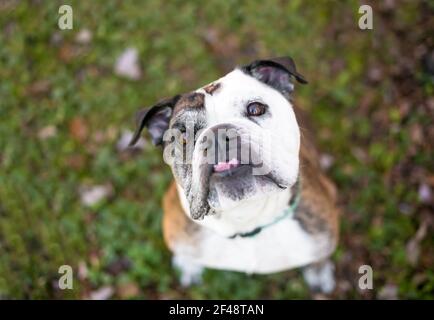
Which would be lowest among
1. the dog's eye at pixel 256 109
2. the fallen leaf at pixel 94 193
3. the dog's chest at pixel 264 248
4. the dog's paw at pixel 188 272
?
the dog's paw at pixel 188 272

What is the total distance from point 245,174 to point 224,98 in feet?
1.46

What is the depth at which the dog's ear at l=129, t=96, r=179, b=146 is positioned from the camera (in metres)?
2.86

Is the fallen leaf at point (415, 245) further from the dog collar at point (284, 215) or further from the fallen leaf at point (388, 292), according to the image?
the dog collar at point (284, 215)

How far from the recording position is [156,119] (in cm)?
301

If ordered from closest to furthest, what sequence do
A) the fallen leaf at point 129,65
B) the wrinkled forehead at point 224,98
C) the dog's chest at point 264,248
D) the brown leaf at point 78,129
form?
the wrinkled forehead at point 224,98
the dog's chest at point 264,248
the brown leaf at point 78,129
the fallen leaf at point 129,65

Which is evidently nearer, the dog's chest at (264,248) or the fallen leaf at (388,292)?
the dog's chest at (264,248)

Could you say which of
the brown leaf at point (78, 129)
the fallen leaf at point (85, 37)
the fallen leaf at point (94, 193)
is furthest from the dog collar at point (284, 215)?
the fallen leaf at point (85, 37)

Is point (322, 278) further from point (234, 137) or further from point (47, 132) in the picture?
point (47, 132)

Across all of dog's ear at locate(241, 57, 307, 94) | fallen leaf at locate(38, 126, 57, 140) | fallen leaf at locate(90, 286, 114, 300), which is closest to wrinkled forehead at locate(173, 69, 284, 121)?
dog's ear at locate(241, 57, 307, 94)

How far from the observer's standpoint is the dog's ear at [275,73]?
279 cm

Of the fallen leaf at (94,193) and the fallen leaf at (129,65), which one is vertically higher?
the fallen leaf at (129,65)

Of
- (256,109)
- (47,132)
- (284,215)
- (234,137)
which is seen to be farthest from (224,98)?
(47,132)
